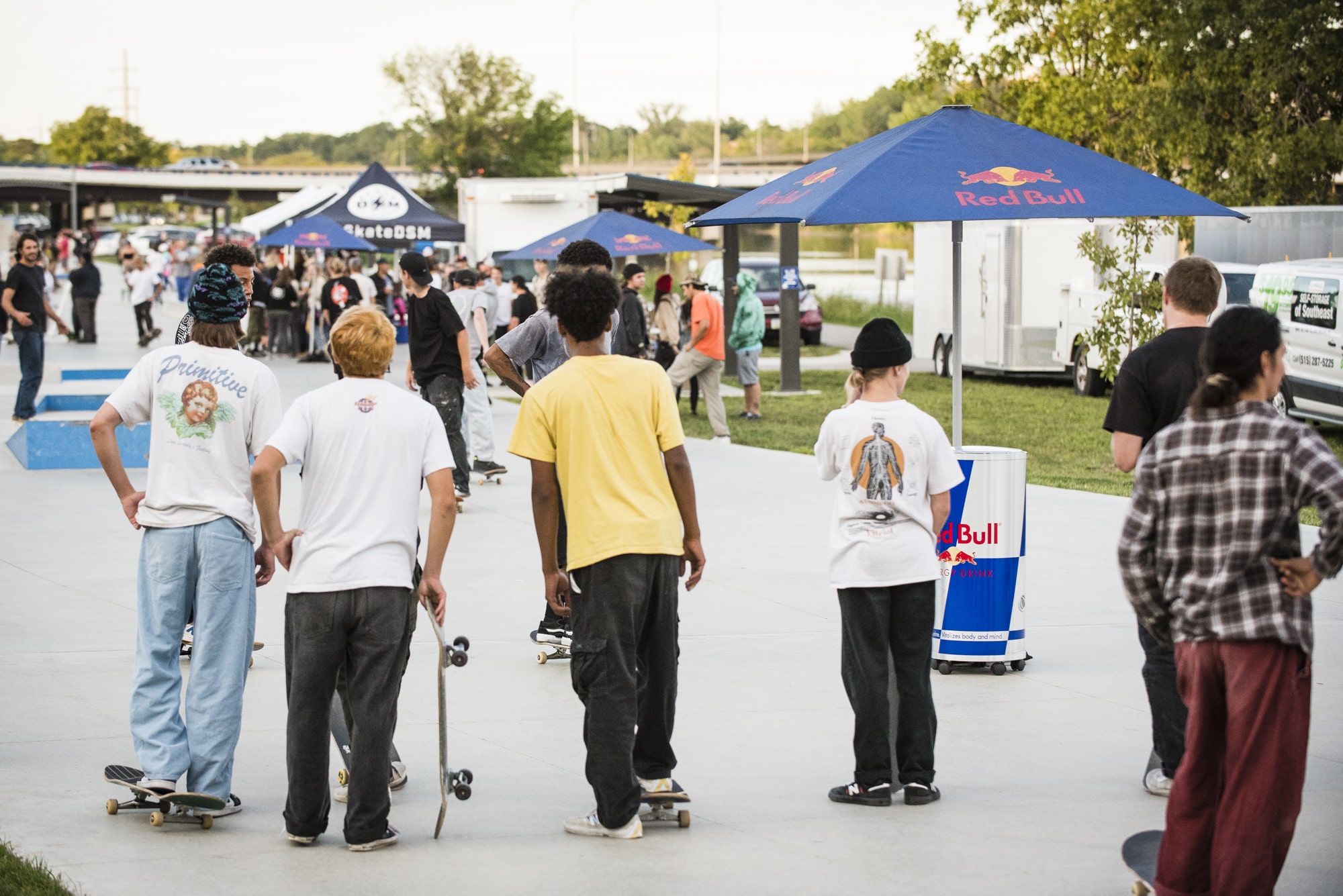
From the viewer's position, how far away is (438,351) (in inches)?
422

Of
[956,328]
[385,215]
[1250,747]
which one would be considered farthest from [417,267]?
[385,215]

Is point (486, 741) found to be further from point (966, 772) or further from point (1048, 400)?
point (1048, 400)

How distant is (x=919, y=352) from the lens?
25.8 m

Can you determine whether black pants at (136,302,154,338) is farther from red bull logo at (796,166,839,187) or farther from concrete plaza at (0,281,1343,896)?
red bull logo at (796,166,839,187)

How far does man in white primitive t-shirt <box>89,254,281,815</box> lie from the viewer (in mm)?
4680

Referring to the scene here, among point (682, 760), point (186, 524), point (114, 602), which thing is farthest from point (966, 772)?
point (114, 602)

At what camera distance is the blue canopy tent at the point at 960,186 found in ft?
19.1

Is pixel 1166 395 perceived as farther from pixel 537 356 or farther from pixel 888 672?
pixel 537 356

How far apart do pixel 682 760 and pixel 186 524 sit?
2.03 metres

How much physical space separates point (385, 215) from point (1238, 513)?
2453 centimetres

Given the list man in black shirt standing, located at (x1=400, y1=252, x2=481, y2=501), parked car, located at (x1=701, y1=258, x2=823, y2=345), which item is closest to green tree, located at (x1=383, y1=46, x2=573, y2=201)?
parked car, located at (x1=701, y1=258, x2=823, y2=345)

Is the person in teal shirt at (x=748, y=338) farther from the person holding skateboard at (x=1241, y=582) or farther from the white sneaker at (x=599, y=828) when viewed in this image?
the person holding skateboard at (x=1241, y=582)

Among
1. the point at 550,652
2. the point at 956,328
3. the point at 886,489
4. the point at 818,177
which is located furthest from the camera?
the point at 550,652

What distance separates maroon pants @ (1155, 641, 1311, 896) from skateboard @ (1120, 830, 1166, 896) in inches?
13.1
